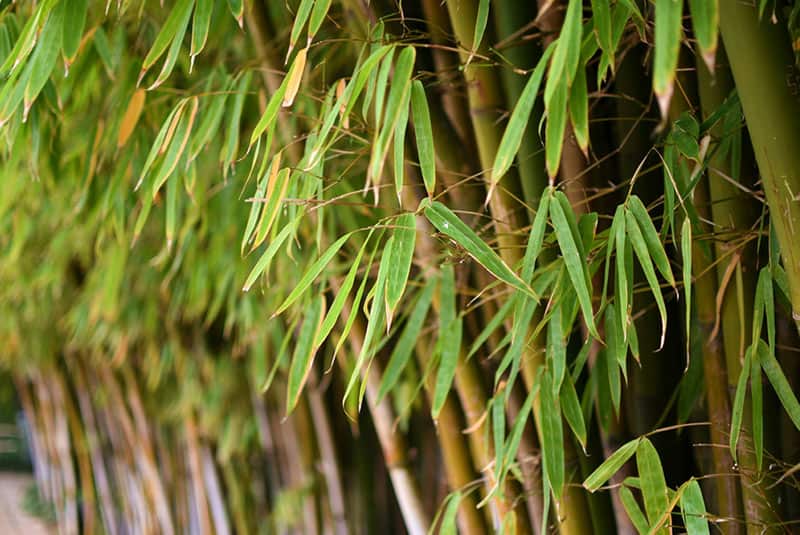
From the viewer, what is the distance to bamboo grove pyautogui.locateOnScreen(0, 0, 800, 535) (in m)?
0.55

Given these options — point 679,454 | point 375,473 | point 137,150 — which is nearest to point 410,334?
point 679,454

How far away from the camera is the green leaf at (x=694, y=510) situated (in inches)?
22.4

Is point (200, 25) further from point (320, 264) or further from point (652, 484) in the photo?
point (652, 484)

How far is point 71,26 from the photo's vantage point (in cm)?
70

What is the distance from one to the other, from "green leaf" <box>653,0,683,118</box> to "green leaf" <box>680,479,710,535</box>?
0.99 feet

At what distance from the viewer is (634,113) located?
76cm

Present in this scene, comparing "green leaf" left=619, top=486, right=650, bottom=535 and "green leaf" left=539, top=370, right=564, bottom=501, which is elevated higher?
"green leaf" left=539, top=370, right=564, bottom=501

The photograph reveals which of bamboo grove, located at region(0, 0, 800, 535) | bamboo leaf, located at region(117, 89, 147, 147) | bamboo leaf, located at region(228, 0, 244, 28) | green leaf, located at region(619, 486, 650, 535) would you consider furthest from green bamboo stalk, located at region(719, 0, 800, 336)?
bamboo leaf, located at region(117, 89, 147, 147)

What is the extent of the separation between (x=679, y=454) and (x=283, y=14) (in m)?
0.67

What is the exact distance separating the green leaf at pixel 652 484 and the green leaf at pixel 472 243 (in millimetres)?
163

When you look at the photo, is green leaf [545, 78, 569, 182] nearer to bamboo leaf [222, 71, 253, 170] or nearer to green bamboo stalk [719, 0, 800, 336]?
green bamboo stalk [719, 0, 800, 336]

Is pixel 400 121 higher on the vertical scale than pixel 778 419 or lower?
higher

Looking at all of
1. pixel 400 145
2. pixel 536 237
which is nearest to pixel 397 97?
pixel 400 145

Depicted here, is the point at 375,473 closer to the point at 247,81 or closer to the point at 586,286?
the point at 247,81
